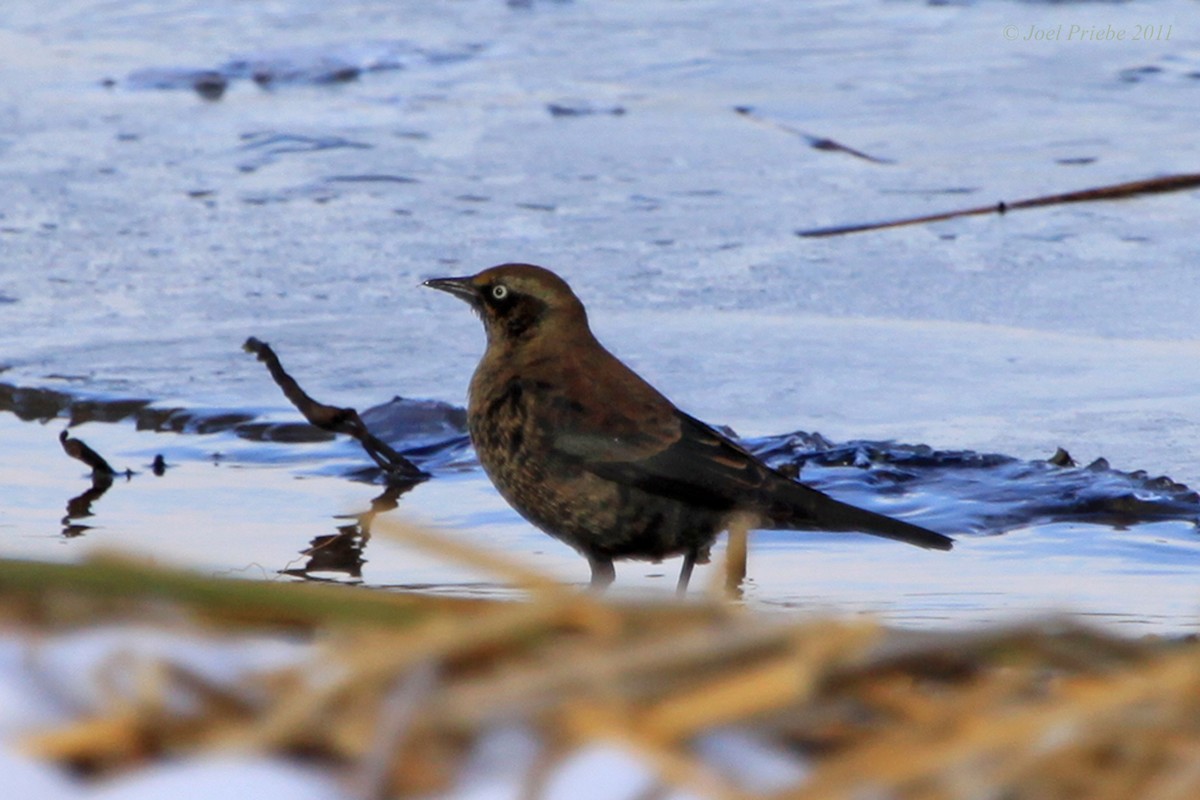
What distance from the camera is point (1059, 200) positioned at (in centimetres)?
791

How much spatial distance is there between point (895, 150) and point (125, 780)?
9380 mm

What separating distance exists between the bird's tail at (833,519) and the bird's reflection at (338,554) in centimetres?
112

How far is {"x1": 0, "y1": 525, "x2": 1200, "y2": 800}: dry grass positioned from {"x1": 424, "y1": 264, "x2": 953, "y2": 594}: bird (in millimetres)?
4010

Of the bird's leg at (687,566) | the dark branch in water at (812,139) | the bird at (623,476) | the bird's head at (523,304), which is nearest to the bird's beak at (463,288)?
the bird's head at (523,304)

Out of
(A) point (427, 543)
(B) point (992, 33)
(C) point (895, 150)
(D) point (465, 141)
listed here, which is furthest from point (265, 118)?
(A) point (427, 543)

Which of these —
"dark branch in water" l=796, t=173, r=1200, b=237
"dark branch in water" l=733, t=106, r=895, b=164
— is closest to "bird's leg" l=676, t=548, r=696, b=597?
"dark branch in water" l=796, t=173, r=1200, b=237

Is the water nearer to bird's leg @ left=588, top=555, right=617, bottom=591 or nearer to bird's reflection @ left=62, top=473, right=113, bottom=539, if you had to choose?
bird's reflection @ left=62, top=473, right=113, bottom=539

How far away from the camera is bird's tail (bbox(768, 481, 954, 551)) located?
5082 mm

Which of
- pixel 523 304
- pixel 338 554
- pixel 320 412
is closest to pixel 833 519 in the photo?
pixel 523 304

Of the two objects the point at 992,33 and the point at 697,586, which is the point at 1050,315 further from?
the point at 992,33

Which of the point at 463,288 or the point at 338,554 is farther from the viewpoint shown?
the point at 463,288

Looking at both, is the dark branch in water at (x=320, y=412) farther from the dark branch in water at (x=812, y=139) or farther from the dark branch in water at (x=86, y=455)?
the dark branch in water at (x=812, y=139)

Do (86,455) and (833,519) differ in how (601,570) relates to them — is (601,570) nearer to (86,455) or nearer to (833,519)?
(833,519)

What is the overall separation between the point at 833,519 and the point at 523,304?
1216 mm
